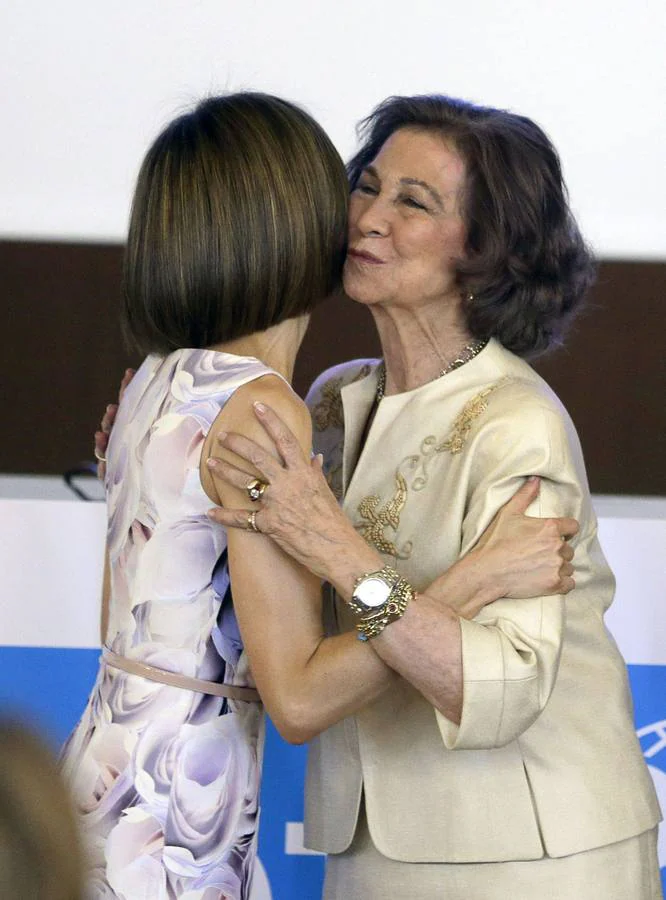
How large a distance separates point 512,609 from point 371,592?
198 millimetres

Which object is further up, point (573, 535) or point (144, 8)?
point (144, 8)

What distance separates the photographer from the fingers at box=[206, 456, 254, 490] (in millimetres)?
1654

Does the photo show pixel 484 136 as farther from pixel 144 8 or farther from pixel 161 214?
pixel 144 8

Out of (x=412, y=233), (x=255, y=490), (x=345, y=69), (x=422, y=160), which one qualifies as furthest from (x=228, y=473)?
(x=345, y=69)

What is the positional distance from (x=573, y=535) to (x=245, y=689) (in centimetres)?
49

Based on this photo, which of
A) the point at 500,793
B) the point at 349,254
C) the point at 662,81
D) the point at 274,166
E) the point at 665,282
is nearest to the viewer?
the point at 274,166

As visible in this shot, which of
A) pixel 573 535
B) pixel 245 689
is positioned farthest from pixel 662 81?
pixel 245 689

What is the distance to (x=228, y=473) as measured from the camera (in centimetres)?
165

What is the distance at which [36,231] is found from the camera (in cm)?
391

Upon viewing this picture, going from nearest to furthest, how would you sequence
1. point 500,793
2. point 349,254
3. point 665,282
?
→ 1. point 500,793
2. point 349,254
3. point 665,282

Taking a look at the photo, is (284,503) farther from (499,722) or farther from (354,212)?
(354,212)

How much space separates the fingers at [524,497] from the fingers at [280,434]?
0.30 meters

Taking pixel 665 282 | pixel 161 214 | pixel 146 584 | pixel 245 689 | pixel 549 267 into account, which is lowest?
pixel 665 282

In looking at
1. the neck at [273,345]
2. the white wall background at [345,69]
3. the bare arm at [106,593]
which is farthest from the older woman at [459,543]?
the white wall background at [345,69]
